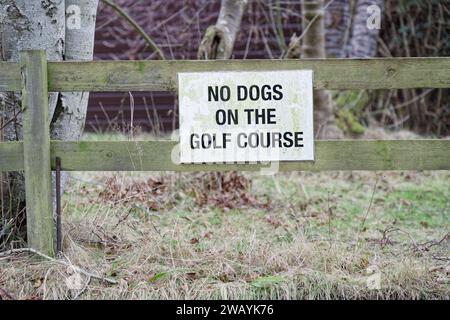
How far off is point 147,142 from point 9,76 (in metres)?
1.05

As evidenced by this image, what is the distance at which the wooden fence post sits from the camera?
4.80 m

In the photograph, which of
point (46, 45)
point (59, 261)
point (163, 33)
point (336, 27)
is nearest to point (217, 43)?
point (46, 45)

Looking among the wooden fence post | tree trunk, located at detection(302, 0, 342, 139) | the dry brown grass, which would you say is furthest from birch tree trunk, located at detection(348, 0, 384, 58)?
the wooden fence post

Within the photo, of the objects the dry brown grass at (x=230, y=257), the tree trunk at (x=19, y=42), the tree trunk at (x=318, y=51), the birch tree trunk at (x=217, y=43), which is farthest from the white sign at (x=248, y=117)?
the tree trunk at (x=318, y=51)

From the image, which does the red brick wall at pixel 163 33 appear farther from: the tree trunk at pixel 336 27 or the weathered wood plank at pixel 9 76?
the weathered wood plank at pixel 9 76

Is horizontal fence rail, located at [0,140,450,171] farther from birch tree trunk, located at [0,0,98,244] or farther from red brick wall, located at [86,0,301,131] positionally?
red brick wall, located at [86,0,301,131]

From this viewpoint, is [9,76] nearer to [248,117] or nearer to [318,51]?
[248,117]

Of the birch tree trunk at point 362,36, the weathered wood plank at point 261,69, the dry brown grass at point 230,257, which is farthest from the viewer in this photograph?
the birch tree trunk at point 362,36

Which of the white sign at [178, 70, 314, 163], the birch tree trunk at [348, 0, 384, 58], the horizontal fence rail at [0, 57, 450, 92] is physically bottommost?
the white sign at [178, 70, 314, 163]

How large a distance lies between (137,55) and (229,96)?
872 cm

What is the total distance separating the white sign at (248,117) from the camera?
4.85 metres

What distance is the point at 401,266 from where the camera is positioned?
4.77 metres
